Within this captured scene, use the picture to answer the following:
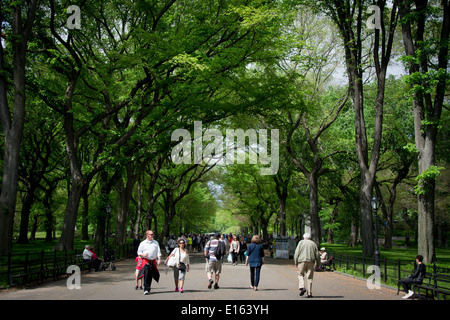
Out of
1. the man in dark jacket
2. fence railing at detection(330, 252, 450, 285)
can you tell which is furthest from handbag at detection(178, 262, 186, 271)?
fence railing at detection(330, 252, 450, 285)

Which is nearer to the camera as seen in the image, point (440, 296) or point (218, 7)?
point (440, 296)

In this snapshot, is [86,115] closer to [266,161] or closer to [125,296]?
[125,296]

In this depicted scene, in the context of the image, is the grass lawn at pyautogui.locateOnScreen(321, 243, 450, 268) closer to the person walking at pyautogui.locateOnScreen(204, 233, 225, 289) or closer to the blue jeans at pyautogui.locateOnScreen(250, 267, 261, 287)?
the blue jeans at pyautogui.locateOnScreen(250, 267, 261, 287)

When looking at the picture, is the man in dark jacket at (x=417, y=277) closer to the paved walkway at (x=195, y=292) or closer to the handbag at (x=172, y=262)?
the paved walkway at (x=195, y=292)

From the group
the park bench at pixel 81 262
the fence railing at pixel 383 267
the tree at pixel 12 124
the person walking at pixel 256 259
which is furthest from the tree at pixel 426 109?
the tree at pixel 12 124

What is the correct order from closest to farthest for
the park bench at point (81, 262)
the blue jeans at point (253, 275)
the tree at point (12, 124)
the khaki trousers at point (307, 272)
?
the khaki trousers at point (307, 272) < the blue jeans at point (253, 275) < the tree at point (12, 124) < the park bench at point (81, 262)

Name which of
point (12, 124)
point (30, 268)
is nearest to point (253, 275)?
point (30, 268)

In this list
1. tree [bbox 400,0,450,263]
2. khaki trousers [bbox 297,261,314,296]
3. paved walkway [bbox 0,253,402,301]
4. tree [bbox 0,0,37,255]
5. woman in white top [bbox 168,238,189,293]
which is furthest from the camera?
tree [bbox 400,0,450,263]

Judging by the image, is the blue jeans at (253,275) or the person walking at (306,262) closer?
the person walking at (306,262)

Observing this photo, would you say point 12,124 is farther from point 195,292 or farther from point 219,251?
point 195,292

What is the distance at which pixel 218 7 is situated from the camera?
61.0 ft

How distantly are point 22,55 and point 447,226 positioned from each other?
5713 centimetres

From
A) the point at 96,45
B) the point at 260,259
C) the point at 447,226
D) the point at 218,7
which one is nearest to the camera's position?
the point at 260,259

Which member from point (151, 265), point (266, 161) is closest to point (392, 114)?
point (266, 161)
